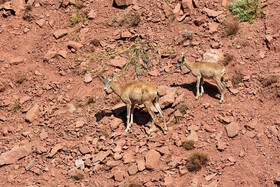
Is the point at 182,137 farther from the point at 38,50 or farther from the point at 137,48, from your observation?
the point at 38,50

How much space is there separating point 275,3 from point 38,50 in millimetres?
12062

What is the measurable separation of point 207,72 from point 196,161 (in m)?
3.76

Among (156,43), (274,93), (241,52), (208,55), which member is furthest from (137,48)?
(274,93)

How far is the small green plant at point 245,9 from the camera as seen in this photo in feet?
53.4

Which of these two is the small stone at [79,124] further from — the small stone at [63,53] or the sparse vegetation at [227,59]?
the sparse vegetation at [227,59]

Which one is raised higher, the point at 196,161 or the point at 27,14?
the point at 196,161

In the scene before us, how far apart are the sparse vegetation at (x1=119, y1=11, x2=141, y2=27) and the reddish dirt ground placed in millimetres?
170

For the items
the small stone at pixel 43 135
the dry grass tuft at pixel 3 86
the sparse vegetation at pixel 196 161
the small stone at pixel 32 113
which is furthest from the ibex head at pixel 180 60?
the dry grass tuft at pixel 3 86

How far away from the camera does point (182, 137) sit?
12266mm

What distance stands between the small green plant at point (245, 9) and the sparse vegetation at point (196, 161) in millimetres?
7983

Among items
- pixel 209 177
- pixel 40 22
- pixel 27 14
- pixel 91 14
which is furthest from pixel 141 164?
pixel 27 14

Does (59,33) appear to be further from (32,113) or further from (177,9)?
(177,9)

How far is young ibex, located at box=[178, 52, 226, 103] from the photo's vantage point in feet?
42.8

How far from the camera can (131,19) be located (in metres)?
17.4
